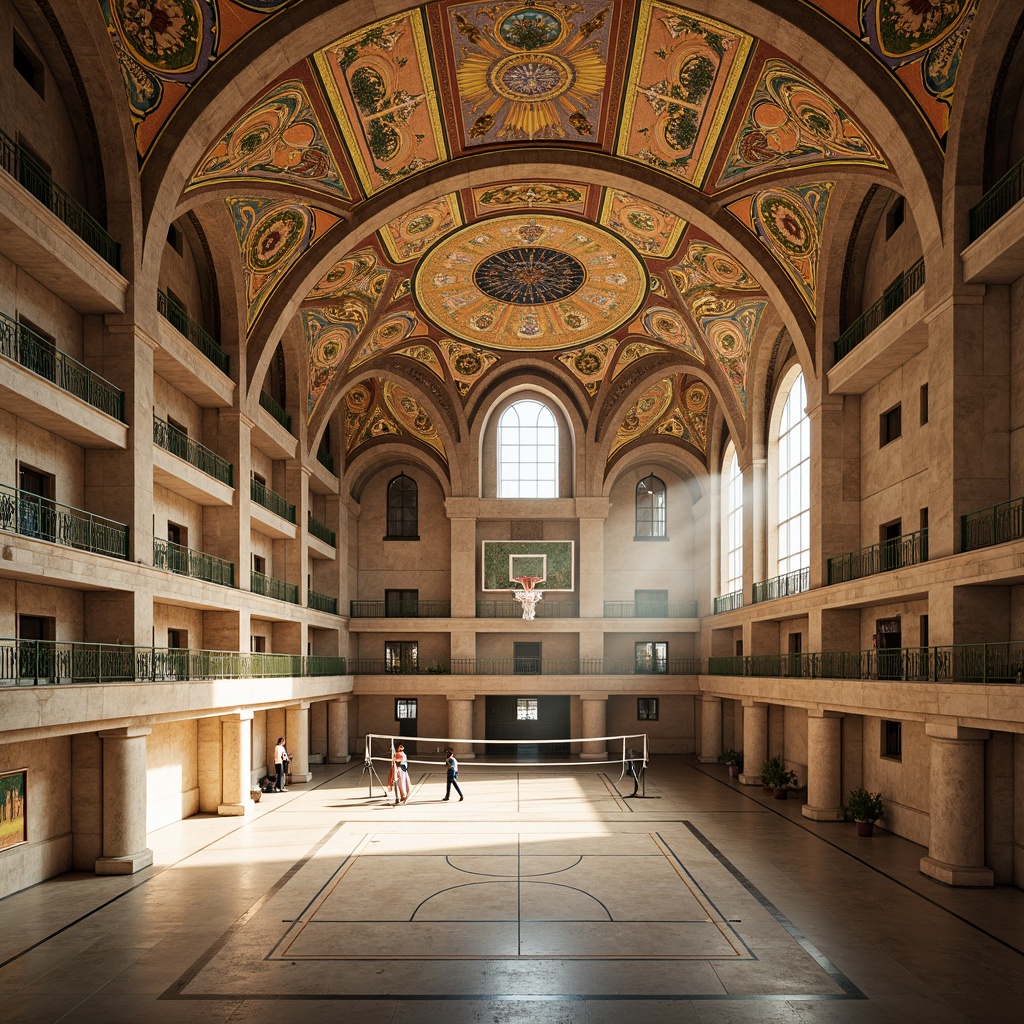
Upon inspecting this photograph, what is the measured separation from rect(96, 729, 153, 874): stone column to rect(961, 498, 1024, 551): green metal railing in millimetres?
14452

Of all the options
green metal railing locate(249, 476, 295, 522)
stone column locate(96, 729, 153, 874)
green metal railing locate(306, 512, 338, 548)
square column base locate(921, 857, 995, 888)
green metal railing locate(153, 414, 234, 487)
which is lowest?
square column base locate(921, 857, 995, 888)

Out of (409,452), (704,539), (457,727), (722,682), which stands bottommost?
(457,727)

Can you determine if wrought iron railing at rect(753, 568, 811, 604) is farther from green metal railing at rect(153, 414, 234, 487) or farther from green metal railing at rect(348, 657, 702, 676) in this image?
green metal railing at rect(153, 414, 234, 487)

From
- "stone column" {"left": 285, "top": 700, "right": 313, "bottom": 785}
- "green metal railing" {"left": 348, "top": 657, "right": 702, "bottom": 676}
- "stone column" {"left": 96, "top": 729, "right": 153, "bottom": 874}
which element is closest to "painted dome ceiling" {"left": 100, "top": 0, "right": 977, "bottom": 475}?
"stone column" {"left": 285, "top": 700, "right": 313, "bottom": 785}

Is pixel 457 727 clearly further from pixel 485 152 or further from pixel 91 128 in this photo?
pixel 91 128

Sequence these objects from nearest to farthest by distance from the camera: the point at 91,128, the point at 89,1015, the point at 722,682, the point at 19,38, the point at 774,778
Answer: the point at 89,1015
the point at 19,38
the point at 91,128
the point at 774,778
the point at 722,682

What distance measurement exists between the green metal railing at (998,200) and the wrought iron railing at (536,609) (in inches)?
880

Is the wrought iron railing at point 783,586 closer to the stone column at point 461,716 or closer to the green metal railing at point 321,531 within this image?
the stone column at point 461,716

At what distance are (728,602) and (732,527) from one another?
9.16ft

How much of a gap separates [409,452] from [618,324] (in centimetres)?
984

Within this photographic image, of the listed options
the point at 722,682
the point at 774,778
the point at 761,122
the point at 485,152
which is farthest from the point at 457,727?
the point at 761,122

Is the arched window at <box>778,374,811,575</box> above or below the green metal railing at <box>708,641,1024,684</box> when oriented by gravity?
above

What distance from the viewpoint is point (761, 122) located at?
19891 millimetres

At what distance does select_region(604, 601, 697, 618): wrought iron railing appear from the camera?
124 ft
